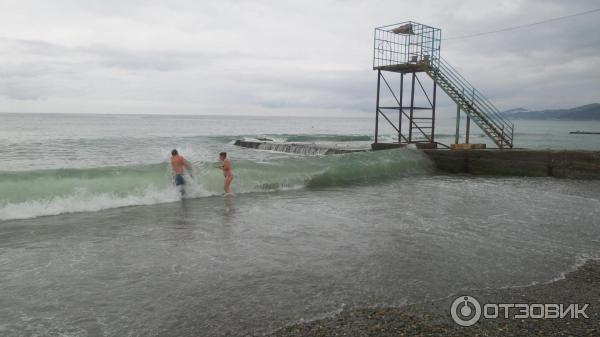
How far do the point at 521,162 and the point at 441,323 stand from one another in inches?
677

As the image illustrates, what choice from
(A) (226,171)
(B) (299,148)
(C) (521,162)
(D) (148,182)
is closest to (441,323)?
(A) (226,171)

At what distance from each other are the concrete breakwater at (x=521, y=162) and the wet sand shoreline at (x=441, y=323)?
15.1 metres

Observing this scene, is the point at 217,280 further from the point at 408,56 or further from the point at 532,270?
the point at 408,56

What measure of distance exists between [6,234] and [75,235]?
150 centimetres

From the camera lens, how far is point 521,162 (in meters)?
19.5

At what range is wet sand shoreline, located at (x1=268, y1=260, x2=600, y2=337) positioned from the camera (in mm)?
4430

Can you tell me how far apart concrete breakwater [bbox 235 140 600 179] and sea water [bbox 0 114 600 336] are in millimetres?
3079

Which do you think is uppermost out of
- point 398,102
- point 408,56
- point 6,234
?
point 408,56

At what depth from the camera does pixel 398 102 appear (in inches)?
977

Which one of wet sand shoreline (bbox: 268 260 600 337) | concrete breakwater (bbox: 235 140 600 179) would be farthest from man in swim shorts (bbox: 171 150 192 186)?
concrete breakwater (bbox: 235 140 600 179)

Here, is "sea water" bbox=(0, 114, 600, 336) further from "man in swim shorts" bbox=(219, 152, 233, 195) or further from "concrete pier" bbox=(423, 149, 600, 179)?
"concrete pier" bbox=(423, 149, 600, 179)

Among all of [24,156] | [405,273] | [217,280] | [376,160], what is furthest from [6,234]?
[24,156]

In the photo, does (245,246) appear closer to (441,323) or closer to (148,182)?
(441,323)

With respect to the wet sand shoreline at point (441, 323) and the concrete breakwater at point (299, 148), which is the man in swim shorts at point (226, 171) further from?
the concrete breakwater at point (299, 148)
